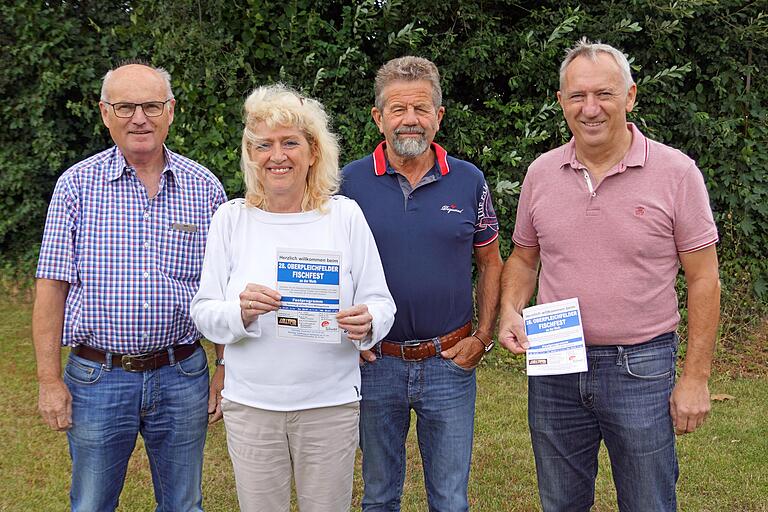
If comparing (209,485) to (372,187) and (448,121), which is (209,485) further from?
(448,121)

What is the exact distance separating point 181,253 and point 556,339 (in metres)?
1.60

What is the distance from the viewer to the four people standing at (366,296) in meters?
2.76

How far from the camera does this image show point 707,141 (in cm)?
714

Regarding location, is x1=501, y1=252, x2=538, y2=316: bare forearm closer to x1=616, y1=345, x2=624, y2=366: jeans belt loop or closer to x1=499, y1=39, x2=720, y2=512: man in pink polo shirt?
x1=499, y1=39, x2=720, y2=512: man in pink polo shirt

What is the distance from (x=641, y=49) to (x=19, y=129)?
289 inches

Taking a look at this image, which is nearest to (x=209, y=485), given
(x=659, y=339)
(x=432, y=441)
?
(x=432, y=441)

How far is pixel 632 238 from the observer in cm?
279

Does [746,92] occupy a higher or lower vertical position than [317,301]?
higher

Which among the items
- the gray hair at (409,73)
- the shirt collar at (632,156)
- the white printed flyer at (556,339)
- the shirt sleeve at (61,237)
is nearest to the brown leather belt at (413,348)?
the white printed flyer at (556,339)

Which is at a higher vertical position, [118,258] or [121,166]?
[121,166]

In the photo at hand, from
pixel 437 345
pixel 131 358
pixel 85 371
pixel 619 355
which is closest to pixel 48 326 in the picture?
pixel 85 371

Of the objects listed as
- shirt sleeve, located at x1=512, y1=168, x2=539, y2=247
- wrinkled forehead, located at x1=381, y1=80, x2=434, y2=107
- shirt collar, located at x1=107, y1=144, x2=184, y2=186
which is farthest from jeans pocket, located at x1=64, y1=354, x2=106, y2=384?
shirt sleeve, located at x1=512, y1=168, x2=539, y2=247

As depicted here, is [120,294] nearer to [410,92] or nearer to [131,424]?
[131,424]

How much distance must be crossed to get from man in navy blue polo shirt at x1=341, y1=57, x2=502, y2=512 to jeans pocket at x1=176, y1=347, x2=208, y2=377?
0.71 m
